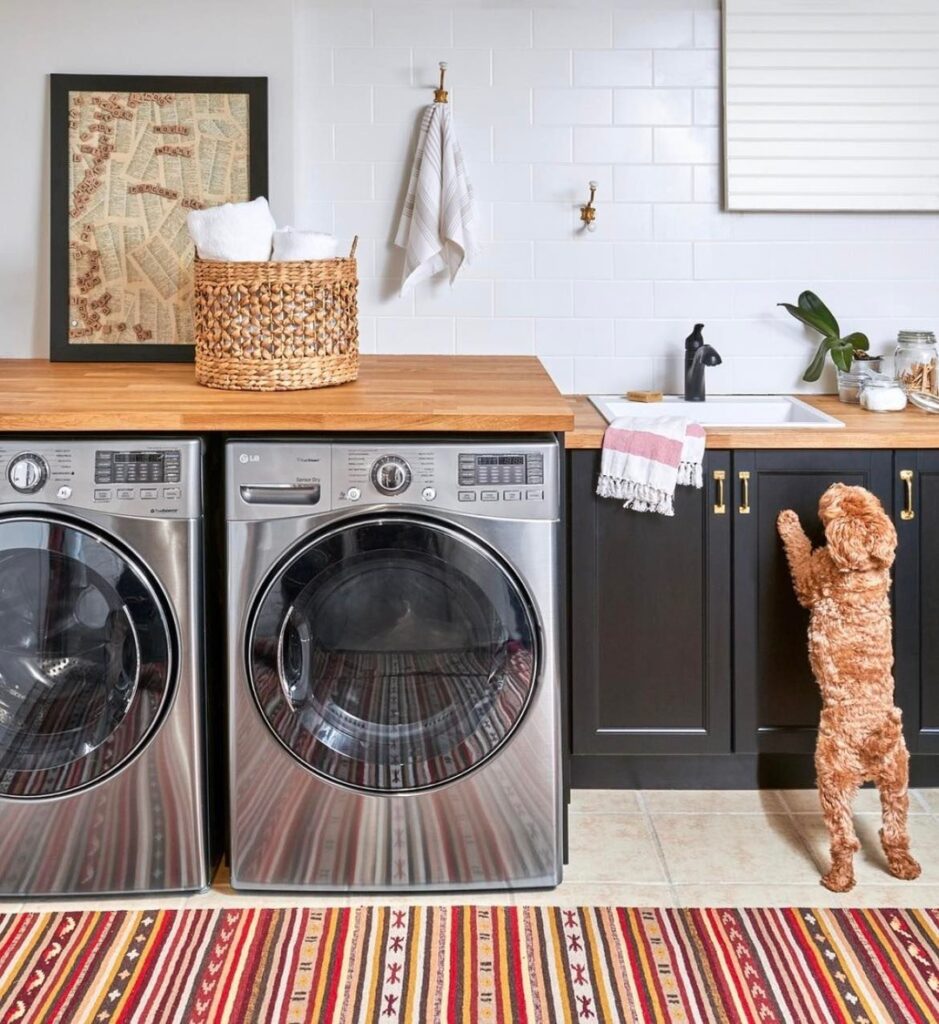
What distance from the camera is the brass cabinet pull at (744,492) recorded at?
292 cm

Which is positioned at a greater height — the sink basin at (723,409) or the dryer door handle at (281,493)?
the sink basin at (723,409)

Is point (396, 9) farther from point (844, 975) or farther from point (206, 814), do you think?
point (844, 975)

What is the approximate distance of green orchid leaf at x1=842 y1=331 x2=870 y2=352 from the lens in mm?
3467

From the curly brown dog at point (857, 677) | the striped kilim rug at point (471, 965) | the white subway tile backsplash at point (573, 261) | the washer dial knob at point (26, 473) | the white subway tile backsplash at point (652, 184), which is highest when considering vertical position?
the white subway tile backsplash at point (652, 184)

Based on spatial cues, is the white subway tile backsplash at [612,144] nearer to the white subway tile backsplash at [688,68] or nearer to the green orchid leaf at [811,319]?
the white subway tile backsplash at [688,68]

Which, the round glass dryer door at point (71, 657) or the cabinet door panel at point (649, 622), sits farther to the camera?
the cabinet door panel at point (649, 622)

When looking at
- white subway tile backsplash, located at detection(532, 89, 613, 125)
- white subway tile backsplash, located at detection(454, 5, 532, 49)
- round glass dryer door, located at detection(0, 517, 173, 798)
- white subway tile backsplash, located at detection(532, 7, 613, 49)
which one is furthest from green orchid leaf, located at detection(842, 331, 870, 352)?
round glass dryer door, located at detection(0, 517, 173, 798)

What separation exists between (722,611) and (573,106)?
4.86 ft

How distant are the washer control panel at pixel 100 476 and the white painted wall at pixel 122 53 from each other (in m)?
1.18

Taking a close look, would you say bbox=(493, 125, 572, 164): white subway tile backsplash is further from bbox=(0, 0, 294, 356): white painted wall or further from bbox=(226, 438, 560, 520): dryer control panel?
bbox=(226, 438, 560, 520): dryer control panel

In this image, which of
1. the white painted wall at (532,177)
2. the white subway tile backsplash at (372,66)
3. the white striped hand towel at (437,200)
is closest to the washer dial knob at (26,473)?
the white painted wall at (532,177)

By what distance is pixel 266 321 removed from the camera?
2.64 metres

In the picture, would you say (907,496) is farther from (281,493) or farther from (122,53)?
(122,53)

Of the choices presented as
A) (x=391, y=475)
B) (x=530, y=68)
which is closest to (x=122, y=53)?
(x=530, y=68)
